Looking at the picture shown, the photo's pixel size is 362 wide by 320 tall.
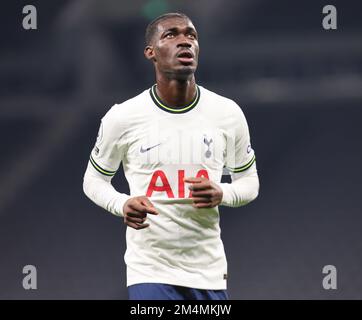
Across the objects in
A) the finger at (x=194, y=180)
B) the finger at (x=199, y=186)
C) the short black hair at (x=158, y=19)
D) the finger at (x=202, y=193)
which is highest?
the short black hair at (x=158, y=19)

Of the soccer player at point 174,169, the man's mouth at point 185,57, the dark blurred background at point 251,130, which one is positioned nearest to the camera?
the soccer player at point 174,169

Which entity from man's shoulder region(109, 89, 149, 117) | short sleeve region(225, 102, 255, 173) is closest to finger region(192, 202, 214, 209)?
short sleeve region(225, 102, 255, 173)

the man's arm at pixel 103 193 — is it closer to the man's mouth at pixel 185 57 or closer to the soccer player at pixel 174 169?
the soccer player at pixel 174 169

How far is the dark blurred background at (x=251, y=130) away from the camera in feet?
18.6

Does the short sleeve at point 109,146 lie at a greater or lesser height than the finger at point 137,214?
greater

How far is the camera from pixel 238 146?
165 inches

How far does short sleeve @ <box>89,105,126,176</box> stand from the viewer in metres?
4.12

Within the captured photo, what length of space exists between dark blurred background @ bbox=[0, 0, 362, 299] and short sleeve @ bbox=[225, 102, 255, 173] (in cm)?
147

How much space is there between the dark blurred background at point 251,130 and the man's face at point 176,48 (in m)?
1.48

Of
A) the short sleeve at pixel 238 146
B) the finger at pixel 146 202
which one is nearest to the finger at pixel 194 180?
the finger at pixel 146 202

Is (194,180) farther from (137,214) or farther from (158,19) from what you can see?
(158,19)

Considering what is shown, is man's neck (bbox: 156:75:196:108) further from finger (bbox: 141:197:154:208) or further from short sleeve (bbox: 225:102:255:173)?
finger (bbox: 141:197:154:208)

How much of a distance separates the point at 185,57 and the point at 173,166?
0.45 metres
